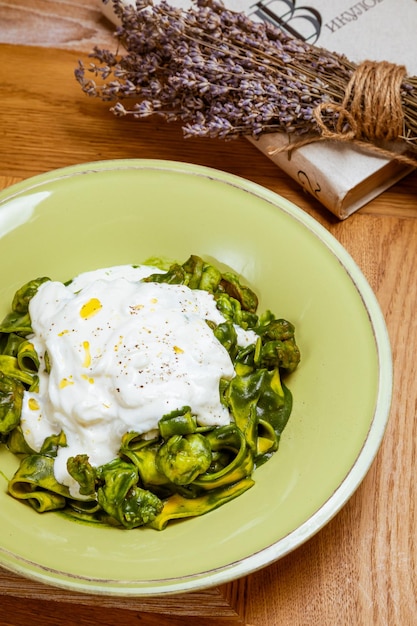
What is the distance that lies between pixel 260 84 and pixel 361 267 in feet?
2.28

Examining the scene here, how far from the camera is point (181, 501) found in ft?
6.28

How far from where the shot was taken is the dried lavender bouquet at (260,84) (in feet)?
8.39

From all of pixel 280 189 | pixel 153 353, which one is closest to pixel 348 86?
pixel 280 189

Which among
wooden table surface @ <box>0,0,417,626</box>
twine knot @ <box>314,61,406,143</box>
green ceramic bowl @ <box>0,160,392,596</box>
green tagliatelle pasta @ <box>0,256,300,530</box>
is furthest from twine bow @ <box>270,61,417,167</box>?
green tagliatelle pasta @ <box>0,256,300,530</box>

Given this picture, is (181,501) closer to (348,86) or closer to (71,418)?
(71,418)

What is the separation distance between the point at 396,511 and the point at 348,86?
1.39 metres

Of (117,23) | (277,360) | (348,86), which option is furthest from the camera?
(117,23)

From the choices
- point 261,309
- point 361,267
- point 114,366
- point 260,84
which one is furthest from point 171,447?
point 260,84

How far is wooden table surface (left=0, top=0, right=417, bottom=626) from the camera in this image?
6.42 feet

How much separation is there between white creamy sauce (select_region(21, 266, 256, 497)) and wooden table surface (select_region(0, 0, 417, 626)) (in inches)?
16.3

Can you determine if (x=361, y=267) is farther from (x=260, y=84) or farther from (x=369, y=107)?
(x=260, y=84)

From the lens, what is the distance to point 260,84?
2.56 metres

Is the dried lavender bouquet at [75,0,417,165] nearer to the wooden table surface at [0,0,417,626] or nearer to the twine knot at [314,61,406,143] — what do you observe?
the twine knot at [314,61,406,143]

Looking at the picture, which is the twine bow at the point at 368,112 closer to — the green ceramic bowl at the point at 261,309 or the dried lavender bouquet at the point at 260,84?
the dried lavender bouquet at the point at 260,84
